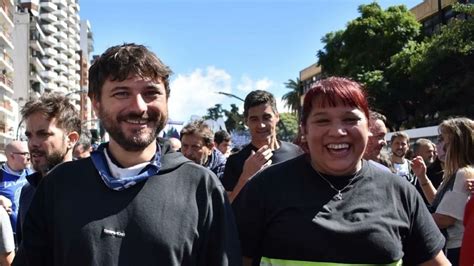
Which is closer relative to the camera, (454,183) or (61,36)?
(454,183)

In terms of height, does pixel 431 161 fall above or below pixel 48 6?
below

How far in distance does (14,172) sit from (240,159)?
302cm

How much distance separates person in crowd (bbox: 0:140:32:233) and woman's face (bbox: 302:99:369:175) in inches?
158

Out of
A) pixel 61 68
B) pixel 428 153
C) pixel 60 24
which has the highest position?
pixel 60 24

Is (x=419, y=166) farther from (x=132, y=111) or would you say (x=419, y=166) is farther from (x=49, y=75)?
(x=49, y=75)

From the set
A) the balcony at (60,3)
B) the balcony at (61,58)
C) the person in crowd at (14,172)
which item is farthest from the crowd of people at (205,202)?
the balcony at (60,3)

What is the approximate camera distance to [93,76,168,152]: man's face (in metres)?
2.46

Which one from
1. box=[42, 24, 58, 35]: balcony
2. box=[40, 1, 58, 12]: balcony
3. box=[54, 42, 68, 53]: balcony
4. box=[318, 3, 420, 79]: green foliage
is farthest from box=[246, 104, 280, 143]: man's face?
box=[54, 42, 68, 53]: balcony

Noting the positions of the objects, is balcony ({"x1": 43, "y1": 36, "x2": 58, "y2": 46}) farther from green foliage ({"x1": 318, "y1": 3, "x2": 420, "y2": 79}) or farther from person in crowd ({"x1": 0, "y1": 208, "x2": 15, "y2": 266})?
person in crowd ({"x1": 0, "y1": 208, "x2": 15, "y2": 266})

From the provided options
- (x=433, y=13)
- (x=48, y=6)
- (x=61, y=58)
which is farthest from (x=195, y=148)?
(x=61, y=58)

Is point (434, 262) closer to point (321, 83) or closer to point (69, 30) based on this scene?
point (321, 83)

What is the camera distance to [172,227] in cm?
233

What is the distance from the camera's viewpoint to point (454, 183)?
469 centimetres

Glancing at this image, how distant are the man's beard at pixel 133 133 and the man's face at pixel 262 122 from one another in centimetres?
279
